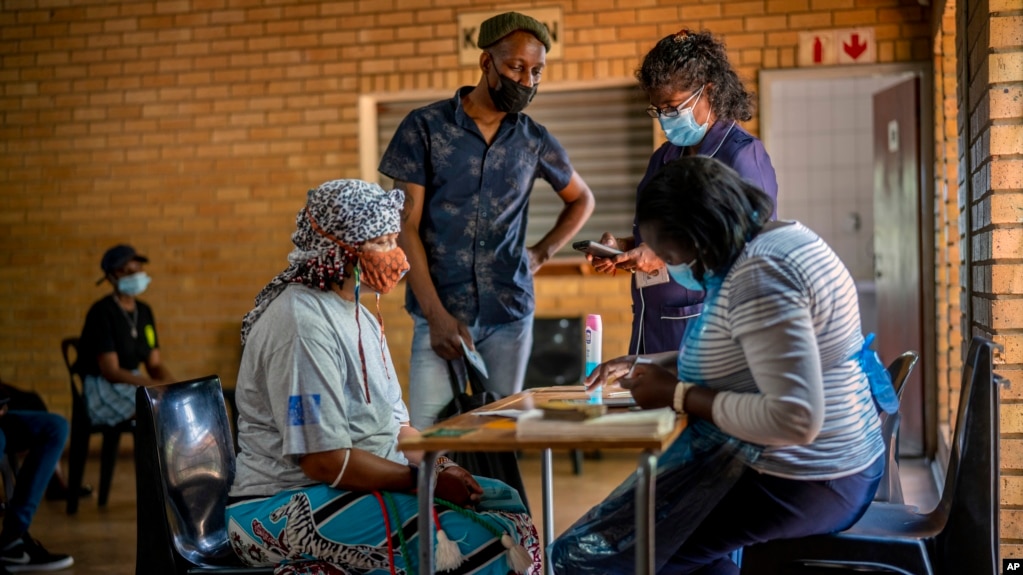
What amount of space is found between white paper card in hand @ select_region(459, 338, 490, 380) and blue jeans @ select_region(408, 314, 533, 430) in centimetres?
5

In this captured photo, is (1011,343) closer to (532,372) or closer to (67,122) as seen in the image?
(532,372)

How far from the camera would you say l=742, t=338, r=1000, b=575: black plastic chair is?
1985mm

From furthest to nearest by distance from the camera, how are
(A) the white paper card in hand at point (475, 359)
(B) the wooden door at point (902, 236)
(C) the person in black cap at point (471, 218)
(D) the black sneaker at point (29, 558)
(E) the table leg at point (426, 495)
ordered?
(B) the wooden door at point (902, 236)
(D) the black sneaker at point (29, 558)
(C) the person in black cap at point (471, 218)
(A) the white paper card in hand at point (475, 359)
(E) the table leg at point (426, 495)

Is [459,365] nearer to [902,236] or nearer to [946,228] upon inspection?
[946,228]

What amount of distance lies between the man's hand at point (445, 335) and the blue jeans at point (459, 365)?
0.11 ft

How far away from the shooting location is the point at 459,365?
324cm

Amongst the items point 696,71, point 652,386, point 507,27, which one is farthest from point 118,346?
point 652,386

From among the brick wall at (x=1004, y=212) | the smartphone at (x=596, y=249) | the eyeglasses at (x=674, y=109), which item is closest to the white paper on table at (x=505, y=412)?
the smartphone at (x=596, y=249)

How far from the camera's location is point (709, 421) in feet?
6.48

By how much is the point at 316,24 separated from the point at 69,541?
347 cm

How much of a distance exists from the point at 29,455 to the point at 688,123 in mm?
3218

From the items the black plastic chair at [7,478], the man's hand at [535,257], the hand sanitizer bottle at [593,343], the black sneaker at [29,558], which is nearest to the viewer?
the hand sanitizer bottle at [593,343]

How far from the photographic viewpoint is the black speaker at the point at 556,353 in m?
6.04

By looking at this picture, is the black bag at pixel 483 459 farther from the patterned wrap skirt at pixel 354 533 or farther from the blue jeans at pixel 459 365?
the patterned wrap skirt at pixel 354 533
